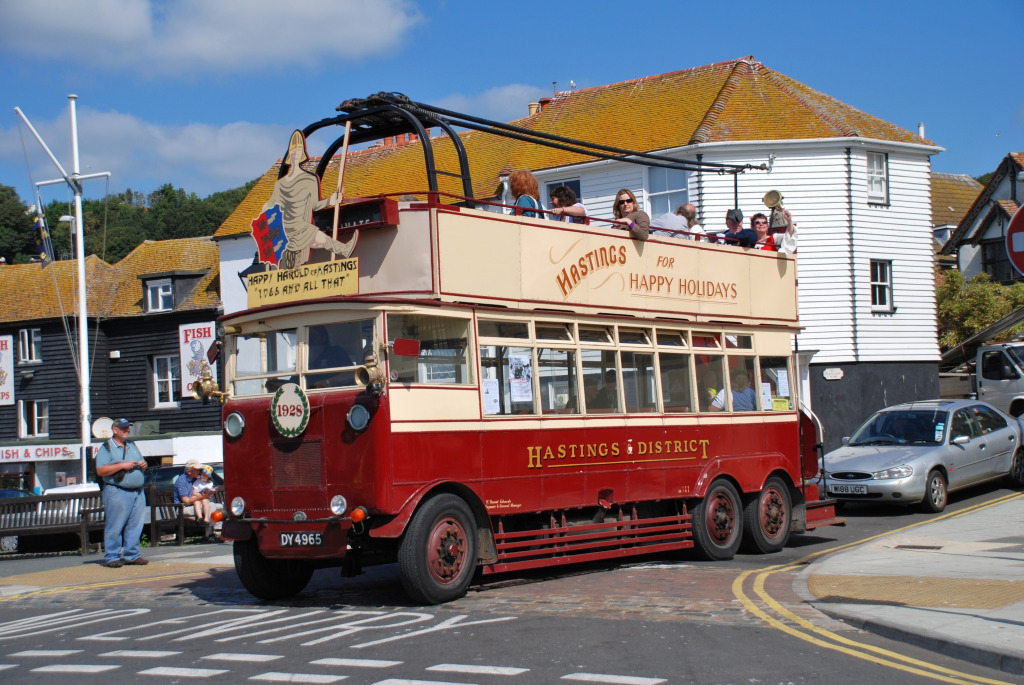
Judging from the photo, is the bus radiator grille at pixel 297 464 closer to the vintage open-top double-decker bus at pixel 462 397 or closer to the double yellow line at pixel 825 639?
the vintage open-top double-decker bus at pixel 462 397

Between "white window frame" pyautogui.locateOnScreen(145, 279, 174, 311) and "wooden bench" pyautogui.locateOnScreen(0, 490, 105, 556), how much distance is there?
28.7 meters

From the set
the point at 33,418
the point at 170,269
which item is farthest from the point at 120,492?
the point at 33,418

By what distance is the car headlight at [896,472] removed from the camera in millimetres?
16891

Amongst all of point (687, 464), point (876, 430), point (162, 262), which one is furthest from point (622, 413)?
point (162, 262)

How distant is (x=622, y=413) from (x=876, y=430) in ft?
28.7

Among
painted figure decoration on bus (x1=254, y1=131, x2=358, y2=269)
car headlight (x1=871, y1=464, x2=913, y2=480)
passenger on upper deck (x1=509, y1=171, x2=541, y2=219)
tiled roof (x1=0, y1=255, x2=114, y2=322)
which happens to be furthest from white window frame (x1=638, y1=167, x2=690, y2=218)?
tiled roof (x1=0, y1=255, x2=114, y2=322)

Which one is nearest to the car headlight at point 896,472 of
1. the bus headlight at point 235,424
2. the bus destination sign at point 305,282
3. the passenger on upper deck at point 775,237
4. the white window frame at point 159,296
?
the passenger on upper deck at point 775,237

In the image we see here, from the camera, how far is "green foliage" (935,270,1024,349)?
124 feet

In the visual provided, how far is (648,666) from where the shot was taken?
→ 7086 mm

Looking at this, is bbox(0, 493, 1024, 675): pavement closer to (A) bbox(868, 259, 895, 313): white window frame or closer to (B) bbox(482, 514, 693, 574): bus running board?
(B) bbox(482, 514, 693, 574): bus running board

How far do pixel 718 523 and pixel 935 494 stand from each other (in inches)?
233

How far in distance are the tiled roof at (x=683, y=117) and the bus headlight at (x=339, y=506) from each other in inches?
913

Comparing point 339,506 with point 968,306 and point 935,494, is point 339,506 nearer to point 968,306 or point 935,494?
point 935,494

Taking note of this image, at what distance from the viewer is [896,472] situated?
55.6ft
